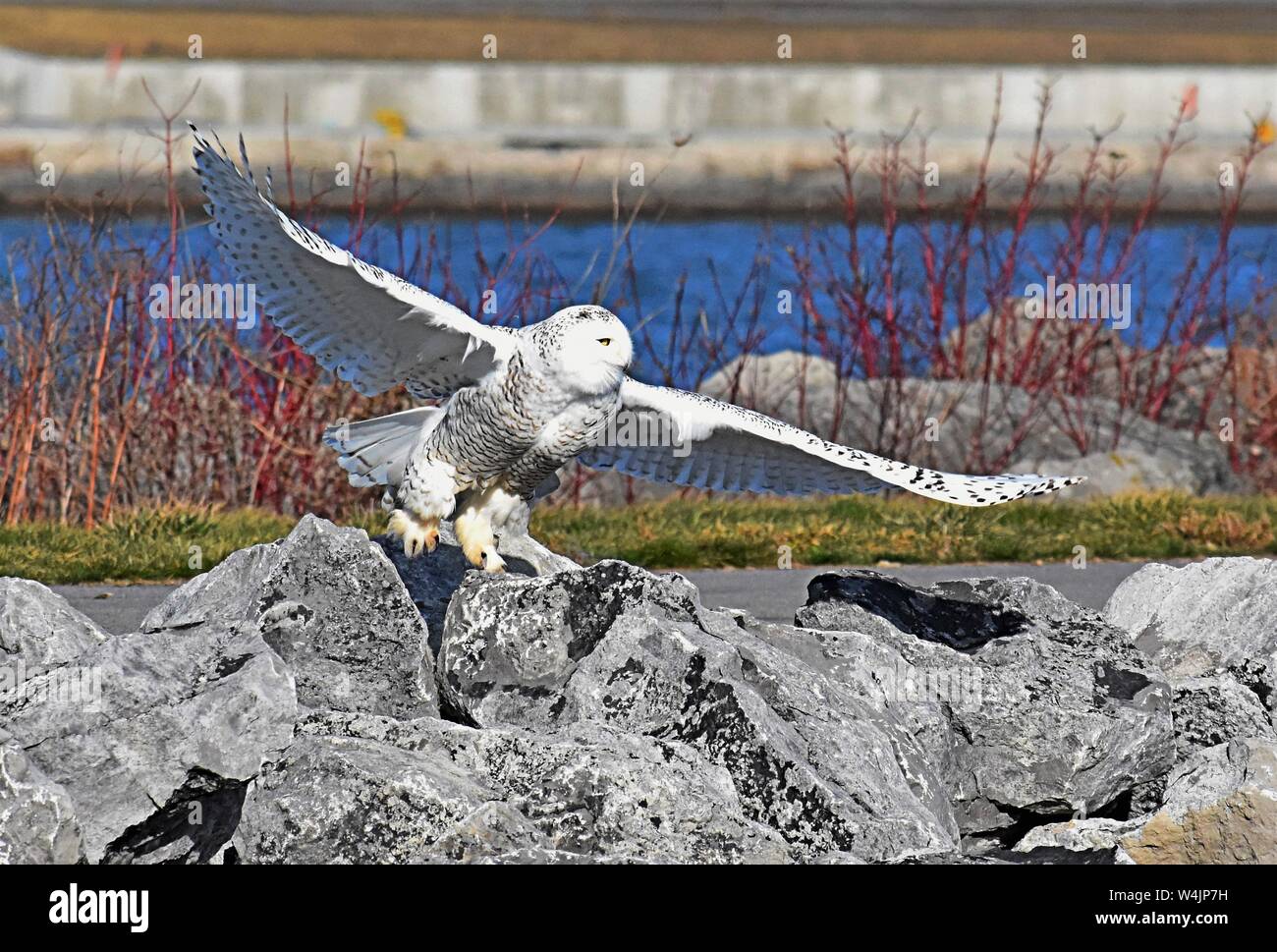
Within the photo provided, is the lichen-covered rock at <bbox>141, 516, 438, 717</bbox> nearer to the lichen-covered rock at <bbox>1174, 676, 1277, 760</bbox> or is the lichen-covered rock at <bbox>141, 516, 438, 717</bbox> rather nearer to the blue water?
the lichen-covered rock at <bbox>1174, 676, 1277, 760</bbox>

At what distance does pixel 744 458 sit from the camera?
6594 mm

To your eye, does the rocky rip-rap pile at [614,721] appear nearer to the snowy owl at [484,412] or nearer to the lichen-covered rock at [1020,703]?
the lichen-covered rock at [1020,703]

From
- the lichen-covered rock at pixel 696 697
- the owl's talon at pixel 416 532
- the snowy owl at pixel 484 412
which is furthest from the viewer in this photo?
the owl's talon at pixel 416 532

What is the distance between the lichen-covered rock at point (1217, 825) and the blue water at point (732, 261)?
6.05 metres

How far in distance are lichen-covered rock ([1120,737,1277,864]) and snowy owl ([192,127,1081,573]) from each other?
1.02 metres

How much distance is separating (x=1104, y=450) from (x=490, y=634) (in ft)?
23.5

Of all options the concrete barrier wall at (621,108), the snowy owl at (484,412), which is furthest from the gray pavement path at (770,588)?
the concrete barrier wall at (621,108)

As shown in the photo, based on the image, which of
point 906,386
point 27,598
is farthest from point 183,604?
point 906,386

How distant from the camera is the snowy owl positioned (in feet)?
18.5

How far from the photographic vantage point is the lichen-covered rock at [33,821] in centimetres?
474

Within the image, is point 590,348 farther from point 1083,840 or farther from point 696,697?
point 1083,840

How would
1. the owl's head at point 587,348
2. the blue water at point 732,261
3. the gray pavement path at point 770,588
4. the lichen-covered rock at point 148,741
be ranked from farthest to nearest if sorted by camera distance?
1. the blue water at point 732,261
2. the gray pavement path at point 770,588
3. the owl's head at point 587,348
4. the lichen-covered rock at point 148,741

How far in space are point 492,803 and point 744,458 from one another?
2174mm

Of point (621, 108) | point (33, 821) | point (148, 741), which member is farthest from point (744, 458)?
point (621, 108)
